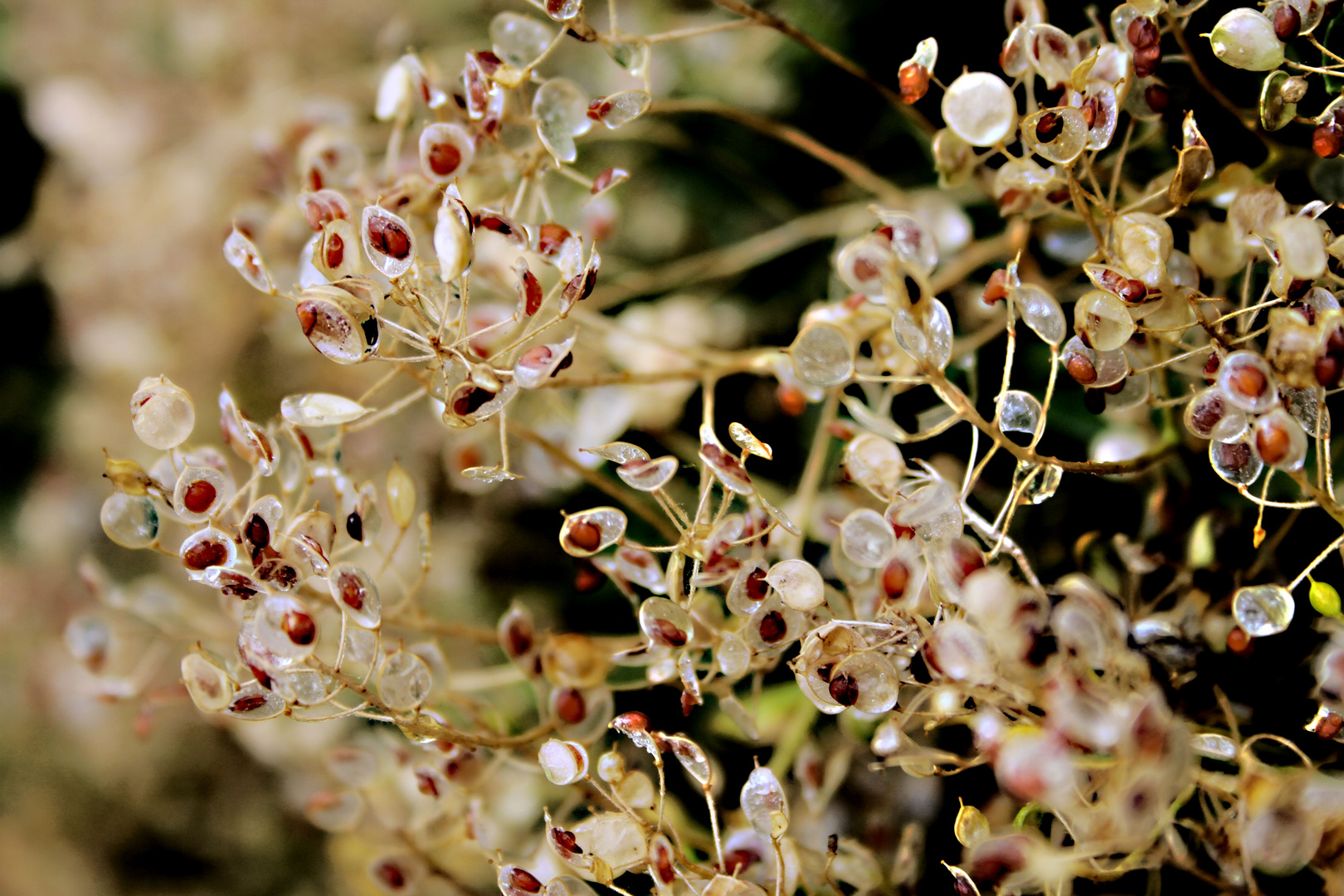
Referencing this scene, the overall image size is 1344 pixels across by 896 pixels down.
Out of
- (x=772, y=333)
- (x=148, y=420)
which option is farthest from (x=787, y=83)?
(x=148, y=420)

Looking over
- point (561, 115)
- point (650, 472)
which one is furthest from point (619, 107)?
point (650, 472)

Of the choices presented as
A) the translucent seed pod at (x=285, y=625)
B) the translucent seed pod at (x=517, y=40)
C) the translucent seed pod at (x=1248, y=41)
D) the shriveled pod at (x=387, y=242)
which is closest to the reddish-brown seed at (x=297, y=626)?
the translucent seed pod at (x=285, y=625)

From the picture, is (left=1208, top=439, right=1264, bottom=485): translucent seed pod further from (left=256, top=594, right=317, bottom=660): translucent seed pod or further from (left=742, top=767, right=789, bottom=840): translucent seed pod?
(left=256, top=594, right=317, bottom=660): translucent seed pod

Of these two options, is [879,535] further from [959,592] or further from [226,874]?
[226,874]

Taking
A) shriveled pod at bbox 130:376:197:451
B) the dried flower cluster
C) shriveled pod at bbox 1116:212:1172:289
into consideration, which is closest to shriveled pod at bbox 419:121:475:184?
the dried flower cluster

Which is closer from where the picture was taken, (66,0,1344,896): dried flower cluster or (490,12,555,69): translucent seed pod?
(66,0,1344,896): dried flower cluster

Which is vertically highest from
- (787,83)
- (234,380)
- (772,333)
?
(787,83)
